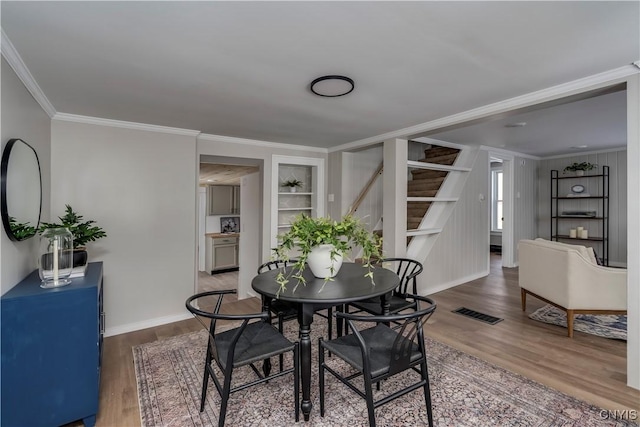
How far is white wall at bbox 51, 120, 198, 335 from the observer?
3029 millimetres

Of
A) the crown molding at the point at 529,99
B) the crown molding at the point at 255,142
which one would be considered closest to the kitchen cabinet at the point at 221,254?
the crown molding at the point at 255,142

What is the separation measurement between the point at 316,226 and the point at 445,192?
10.8 ft

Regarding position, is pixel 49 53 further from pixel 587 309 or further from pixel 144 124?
pixel 587 309

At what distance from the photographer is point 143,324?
3.38 metres

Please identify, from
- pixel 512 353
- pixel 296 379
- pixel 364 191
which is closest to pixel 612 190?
pixel 364 191

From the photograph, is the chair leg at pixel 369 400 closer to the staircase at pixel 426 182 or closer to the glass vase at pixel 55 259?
the glass vase at pixel 55 259

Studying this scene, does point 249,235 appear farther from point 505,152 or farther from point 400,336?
point 505,152

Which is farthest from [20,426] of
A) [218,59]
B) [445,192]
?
[445,192]

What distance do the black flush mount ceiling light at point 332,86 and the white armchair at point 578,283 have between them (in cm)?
268

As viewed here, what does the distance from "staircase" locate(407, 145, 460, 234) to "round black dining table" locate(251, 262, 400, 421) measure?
8.80 ft

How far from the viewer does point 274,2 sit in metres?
1.39

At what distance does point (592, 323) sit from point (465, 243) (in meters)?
1.95

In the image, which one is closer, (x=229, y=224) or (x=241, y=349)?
(x=241, y=349)

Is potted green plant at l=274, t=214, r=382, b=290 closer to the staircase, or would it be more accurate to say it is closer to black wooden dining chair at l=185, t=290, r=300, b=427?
black wooden dining chair at l=185, t=290, r=300, b=427
